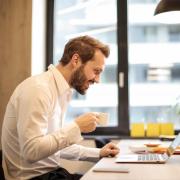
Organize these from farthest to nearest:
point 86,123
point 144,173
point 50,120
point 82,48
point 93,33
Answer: point 93,33 → point 82,48 → point 50,120 → point 86,123 → point 144,173

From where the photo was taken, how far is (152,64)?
3605 mm

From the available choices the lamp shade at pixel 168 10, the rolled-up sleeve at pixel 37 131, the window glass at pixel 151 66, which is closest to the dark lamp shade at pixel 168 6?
the lamp shade at pixel 168 10

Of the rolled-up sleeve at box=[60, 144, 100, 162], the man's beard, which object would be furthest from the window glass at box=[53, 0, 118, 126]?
the man's beard

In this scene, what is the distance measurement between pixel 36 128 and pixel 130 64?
7.80 feet

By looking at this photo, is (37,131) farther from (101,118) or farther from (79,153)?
(79,153)

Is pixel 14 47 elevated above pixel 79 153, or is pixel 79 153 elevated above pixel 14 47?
pixel 14 47

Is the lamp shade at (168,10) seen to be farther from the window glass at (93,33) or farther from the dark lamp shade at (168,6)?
the window glass at (93,33)

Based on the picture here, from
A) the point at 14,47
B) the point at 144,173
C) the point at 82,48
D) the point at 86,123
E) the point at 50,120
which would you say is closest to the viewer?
the point at 144,173

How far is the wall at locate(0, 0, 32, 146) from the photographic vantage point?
315cm

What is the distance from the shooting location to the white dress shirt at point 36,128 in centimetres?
140

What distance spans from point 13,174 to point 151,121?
2204 mm

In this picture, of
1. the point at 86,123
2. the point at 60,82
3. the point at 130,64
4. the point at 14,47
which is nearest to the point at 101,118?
the point at 86,123

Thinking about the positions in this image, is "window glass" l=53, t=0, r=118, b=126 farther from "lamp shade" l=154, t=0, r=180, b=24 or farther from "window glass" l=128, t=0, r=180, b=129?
"lamp shade" l=154, t=0, r=180, b=24

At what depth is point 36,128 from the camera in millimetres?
1395
